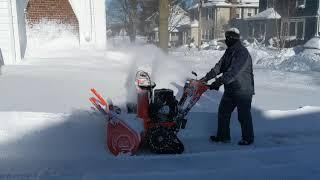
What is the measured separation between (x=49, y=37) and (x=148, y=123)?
8.73m

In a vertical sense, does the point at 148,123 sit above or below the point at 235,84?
below

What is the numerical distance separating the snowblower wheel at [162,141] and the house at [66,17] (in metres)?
7.11

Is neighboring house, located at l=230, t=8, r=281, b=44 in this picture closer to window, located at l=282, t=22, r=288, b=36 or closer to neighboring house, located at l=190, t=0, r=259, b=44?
window, located at l=282, t=22, r=288, b=36

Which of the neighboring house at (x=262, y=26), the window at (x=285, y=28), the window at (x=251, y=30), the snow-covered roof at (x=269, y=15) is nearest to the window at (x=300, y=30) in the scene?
the window at (x=285, y=28)

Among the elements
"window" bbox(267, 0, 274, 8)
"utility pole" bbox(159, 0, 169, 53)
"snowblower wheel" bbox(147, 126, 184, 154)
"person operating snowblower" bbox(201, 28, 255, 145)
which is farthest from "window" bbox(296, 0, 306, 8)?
"snowblower wheel" bbox(147, 126, 184, 154)

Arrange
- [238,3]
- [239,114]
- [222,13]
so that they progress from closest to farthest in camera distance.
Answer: [239,114] < [238,3] < [222,13]

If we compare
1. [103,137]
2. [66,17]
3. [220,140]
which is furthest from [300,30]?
[103,137]

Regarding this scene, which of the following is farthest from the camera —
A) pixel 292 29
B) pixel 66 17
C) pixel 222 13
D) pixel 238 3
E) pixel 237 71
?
pixel 222 13

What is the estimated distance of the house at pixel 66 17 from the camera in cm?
1125

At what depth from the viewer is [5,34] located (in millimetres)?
10531

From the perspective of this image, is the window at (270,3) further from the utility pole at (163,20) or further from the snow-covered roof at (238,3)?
the utility pole at (163,20)

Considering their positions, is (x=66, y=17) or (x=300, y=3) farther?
(x=300, y=3)

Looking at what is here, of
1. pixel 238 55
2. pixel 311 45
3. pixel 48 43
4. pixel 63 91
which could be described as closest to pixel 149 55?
pixel 48 43

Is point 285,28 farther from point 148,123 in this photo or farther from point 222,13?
point 148,123
